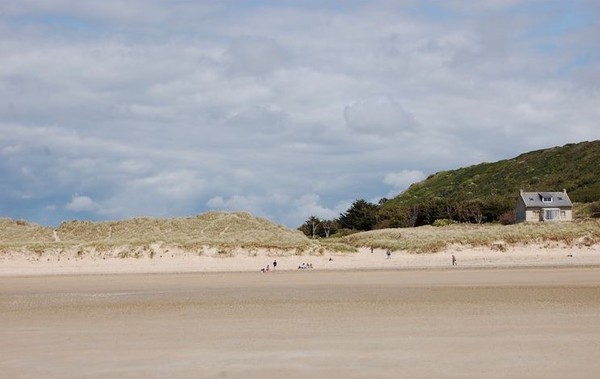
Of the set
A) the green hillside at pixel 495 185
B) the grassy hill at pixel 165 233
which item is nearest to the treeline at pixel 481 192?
the green hillside at pixel 495 185

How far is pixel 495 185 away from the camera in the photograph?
357 ft

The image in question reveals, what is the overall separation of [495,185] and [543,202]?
42035mm

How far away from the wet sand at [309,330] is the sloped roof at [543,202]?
1419 inches

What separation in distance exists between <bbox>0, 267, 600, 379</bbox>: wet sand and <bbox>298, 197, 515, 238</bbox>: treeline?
40.6 meters

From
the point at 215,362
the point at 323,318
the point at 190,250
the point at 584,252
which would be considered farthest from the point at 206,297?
the point at 584,252

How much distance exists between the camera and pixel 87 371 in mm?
13781

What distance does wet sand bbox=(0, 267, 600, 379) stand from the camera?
540 inches

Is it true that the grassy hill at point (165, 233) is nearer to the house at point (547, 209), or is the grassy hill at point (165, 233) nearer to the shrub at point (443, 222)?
the shrub at point (443, 222)

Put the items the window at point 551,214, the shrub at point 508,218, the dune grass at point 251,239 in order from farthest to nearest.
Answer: the shrub at point 508,218 → the window at point 551,214 → the dune grass at point 251,239

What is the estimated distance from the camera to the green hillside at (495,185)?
75.2 meters

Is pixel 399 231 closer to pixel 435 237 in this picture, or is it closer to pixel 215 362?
pixel 435 237

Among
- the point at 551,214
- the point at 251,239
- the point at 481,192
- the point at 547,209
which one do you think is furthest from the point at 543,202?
the point at 481,192

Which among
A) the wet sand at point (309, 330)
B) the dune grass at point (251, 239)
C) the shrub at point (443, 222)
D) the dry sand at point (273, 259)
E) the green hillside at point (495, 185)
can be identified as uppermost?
the green hillside at point (495, 185)

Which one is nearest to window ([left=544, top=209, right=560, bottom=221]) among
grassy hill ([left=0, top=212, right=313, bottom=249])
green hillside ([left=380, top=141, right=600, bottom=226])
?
green hillside ([left=380, top=141, right=600, bottom=226])
